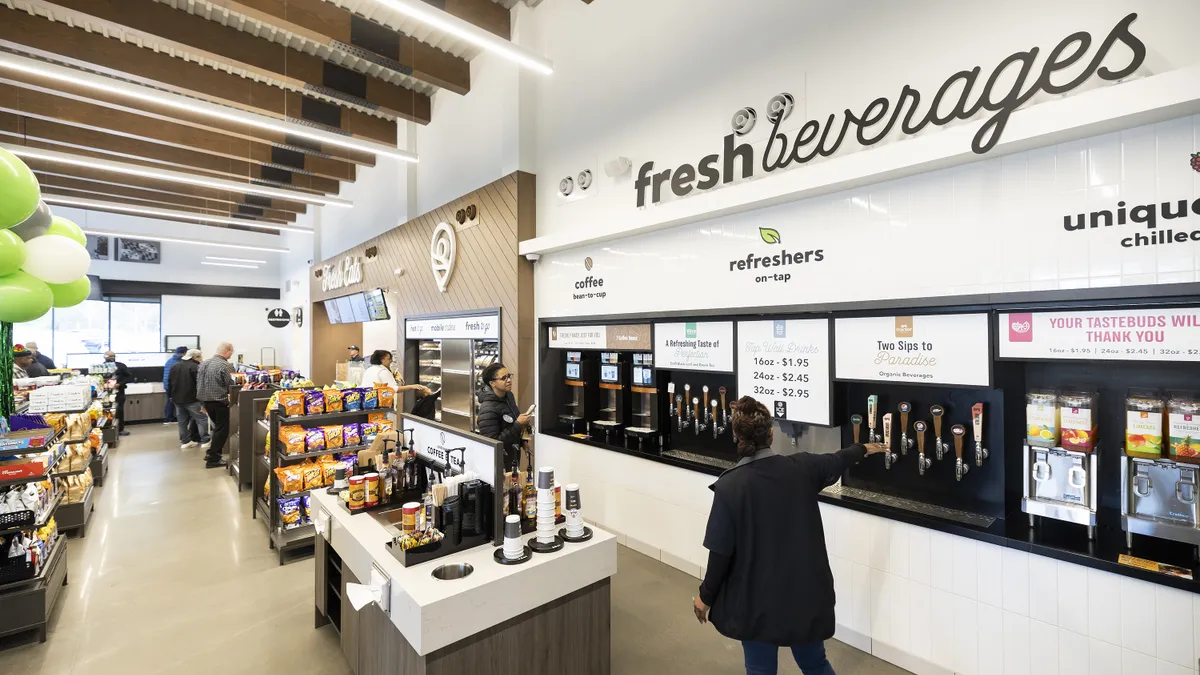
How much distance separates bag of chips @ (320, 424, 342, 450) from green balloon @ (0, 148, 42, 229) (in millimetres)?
2458

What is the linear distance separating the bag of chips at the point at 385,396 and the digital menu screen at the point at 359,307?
4480 millimetres

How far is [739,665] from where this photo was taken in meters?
2.79

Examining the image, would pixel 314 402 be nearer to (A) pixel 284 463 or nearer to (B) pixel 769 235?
(A) pixel 284 463

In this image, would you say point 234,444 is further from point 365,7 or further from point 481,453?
point 481,453

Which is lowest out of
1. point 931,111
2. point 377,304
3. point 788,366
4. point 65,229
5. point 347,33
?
point 788,366

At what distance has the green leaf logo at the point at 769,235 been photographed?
10.9 feet

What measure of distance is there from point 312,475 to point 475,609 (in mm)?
3067

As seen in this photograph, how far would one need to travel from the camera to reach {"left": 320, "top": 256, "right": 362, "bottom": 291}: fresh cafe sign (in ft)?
30.2

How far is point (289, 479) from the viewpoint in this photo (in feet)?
13.9

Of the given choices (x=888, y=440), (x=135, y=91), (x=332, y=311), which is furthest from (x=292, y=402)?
(x=332, y=311)

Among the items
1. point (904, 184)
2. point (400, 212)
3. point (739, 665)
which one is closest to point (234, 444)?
point (400, 212)

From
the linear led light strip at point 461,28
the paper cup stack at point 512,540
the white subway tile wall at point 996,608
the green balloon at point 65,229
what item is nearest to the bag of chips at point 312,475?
the green balloon at point 65,229

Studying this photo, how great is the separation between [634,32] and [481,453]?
3.72 meters

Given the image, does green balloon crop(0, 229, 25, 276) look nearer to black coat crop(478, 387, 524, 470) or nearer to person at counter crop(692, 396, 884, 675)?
black coat crop(478, 387, 524, 470)
